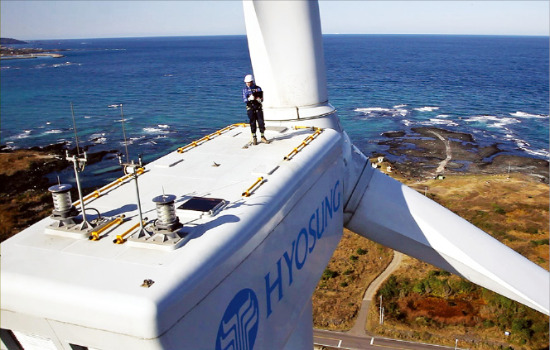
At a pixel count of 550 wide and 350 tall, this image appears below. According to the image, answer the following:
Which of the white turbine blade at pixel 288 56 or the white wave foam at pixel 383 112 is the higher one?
the white turbine blade at pixel 288 56

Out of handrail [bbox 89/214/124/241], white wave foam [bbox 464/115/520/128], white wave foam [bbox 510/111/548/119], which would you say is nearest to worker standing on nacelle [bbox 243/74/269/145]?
handrail [bbox 89/214/124/241]

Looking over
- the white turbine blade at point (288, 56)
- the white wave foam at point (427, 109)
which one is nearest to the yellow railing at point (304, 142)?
the white turbine blade at point (288, 56)

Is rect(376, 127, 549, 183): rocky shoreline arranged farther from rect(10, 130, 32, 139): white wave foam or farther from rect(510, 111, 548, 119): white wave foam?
rect(10, 130, 32, 139): white wave foam

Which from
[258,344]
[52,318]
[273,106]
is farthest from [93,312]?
[273,106]

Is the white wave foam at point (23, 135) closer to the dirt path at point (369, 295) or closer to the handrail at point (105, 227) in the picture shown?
the dirt path at point (369, 295)

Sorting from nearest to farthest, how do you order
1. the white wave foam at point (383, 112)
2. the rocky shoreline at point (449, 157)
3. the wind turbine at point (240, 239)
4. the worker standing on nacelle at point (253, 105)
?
the wind turbine at point (240, 239), the worker standing on nacelle at point (253, 105), the rocky shoreline at point (449, 157), the white wave foam at point (383, 112)

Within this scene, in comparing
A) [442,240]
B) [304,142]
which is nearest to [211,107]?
[442,240]

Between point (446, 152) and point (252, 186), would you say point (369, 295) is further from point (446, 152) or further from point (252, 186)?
point (446, 152)
